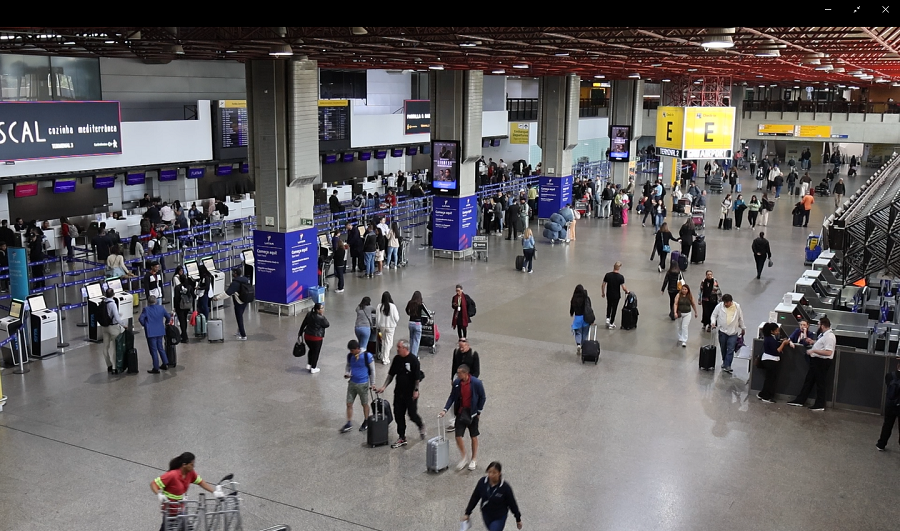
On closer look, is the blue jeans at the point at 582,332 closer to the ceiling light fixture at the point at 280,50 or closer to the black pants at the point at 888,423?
the black pants at the point at 888,423

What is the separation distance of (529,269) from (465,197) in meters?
3.15

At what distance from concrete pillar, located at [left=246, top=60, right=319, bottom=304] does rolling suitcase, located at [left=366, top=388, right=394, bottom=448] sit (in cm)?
724

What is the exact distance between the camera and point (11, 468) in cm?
970

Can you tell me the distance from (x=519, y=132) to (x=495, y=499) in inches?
1415

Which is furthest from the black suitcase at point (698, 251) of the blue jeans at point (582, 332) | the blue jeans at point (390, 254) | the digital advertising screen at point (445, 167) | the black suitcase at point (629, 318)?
the blue jeans at point (582, 332)

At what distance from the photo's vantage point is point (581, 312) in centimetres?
1401

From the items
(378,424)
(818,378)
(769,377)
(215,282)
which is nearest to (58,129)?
(215,282)

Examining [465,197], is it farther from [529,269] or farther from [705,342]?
[705,342]

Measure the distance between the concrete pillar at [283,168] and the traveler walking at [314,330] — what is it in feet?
14.0

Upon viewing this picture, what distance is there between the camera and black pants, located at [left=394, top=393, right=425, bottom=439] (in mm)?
10211

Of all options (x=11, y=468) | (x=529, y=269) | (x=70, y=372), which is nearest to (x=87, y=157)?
(x=70, y=372)

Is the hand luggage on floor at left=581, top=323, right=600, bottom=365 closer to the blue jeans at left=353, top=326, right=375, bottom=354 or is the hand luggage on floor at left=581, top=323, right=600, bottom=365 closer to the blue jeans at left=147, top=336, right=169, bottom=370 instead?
the blue jeans at left=353, top=326, right=375, bottom=354

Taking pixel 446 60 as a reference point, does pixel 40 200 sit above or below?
below

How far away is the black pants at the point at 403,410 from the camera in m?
10.2
